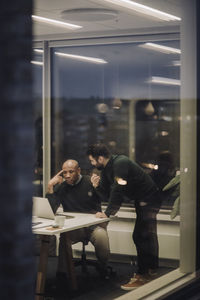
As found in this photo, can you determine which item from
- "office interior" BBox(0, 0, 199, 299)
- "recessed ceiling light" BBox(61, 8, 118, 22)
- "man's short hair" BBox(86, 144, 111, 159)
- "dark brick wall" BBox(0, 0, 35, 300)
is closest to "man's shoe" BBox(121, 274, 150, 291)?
"office interior" BBox(0, 0, 199, 299)

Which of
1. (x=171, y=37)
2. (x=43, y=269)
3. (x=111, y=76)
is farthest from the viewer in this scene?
(x=111, y=76)

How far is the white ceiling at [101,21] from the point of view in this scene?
5.43 m

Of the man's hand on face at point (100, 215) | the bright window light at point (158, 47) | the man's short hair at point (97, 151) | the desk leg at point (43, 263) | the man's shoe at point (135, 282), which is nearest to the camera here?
the desk leg at point (43, 263)

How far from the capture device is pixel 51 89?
733 cm

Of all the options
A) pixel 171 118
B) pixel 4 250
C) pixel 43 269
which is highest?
pixel 171 118

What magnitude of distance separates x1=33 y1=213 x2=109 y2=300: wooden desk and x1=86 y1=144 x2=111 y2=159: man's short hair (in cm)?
74

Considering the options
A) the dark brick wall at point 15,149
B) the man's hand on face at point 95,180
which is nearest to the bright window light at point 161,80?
the man's hand on face at point 95,180

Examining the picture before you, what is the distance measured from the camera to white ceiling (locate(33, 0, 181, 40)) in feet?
17.8

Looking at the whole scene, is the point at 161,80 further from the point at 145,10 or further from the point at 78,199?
the point at 78,199

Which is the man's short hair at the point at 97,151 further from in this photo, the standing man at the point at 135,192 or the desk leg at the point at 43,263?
the desk leg at the point at 43,263

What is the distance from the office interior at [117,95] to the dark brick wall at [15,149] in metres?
3.76

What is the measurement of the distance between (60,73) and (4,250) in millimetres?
5582

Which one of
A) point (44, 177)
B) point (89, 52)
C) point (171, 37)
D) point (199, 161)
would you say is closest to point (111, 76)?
point (89, 52)

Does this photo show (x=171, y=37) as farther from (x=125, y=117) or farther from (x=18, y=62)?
(x=18, y=62)
